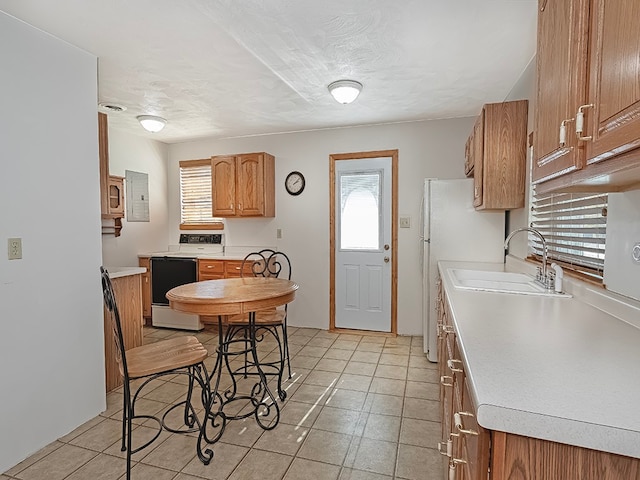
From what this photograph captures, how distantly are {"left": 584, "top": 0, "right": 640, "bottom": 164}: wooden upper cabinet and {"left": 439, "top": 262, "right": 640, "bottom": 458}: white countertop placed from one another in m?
0.53

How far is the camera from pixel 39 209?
6.64 ft

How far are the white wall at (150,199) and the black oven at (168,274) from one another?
0.35 m

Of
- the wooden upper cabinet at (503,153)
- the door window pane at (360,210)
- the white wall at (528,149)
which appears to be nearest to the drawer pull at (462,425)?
the wooden upper cabinet at (503,153)

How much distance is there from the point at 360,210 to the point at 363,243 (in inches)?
15.5

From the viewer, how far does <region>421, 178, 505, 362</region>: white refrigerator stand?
3275 mm

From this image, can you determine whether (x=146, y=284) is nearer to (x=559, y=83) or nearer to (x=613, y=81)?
(x=559, y=83)

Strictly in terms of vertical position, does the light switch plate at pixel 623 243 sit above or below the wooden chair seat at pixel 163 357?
above

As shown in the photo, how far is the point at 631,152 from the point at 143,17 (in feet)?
7.38

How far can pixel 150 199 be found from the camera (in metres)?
4.71

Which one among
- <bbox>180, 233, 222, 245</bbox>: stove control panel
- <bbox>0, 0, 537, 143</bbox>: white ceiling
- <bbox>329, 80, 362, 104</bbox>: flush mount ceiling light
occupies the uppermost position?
<bbox>0, 0, 537, 143</bbox>: white ceiling

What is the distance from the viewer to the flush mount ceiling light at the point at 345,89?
2775 millimetres

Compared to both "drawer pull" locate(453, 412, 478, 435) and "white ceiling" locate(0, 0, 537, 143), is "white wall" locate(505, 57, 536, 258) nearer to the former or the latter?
"white ceiling" locate(0, 0, 537, 143)

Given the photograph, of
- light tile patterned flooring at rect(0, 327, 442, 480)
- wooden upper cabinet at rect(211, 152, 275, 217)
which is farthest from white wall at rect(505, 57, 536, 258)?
wooden upper cabinet at rect(211, 152, 275, 217)

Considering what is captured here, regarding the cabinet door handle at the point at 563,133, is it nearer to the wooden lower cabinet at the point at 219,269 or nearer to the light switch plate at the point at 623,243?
the light switch plate at the point at 623,243
